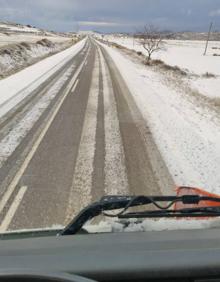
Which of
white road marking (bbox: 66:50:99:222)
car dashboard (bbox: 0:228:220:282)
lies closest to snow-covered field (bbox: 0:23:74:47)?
white road marking (bbox: 66:50:99:222)

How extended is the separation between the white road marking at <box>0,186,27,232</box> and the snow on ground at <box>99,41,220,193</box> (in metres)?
2.71

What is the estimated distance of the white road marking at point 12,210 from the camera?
193 inches

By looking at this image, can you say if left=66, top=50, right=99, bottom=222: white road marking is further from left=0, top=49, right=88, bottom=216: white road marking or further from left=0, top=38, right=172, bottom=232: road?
left=0, top=49, right=88, bottom=216: white road marking

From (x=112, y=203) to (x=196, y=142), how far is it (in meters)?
7.45

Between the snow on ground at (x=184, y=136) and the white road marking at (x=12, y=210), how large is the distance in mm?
2705

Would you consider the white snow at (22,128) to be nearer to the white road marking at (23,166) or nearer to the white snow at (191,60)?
the white road marking at (23,166)

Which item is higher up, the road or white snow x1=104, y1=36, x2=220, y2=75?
Result: the road

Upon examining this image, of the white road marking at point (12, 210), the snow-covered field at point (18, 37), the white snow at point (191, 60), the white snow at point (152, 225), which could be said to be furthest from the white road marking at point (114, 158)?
the snow-covered field at point (18, 37)

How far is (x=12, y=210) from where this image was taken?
17.6 ft

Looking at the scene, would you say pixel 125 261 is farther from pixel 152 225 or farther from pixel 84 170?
pixel 84 170

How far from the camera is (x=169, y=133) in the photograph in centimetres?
1023

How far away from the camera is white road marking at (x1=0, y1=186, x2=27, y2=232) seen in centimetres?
489

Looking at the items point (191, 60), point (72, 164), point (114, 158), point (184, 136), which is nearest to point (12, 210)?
point (72, 164)

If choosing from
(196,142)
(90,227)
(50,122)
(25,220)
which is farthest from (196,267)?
(50,122)
